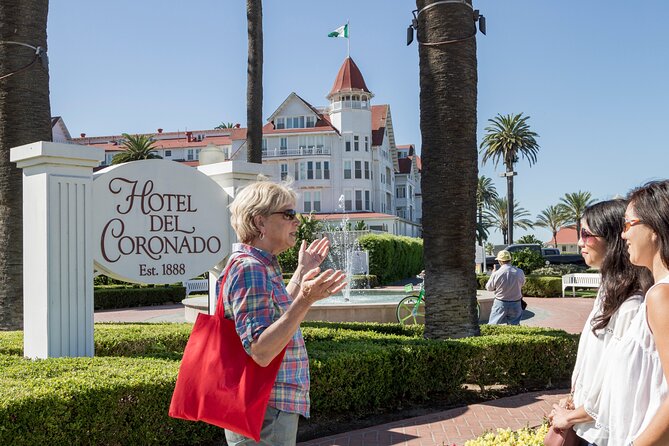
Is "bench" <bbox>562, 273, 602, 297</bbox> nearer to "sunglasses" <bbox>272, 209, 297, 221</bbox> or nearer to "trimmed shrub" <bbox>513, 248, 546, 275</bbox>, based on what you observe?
"trimmed shrub" <bbox>513, 248, 546, 275</bbox>

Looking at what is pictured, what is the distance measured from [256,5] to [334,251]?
21.1 metres

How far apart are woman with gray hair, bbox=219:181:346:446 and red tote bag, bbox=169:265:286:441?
77 millimetres

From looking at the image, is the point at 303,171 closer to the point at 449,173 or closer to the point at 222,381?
the point at 449,173

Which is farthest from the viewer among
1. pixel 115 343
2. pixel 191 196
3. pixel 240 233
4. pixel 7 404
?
pixel 191 196

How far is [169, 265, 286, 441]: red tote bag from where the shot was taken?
2.42 m

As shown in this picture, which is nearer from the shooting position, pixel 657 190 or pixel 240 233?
pixel 657 190

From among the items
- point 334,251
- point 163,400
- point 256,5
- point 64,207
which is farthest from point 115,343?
point 334,251

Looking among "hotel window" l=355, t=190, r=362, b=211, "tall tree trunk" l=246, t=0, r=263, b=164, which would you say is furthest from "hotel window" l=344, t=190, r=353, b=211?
"tall tree trunk" l=246, t=0, r=263, b=164

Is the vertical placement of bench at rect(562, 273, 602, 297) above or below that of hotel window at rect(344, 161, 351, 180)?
below

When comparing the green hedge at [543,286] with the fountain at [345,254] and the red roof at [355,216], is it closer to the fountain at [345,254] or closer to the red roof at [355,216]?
the fountain at [345,254]

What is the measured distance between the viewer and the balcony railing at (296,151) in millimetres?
51312

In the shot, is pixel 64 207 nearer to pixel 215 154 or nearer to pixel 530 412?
pixel 215 154

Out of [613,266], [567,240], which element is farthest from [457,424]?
[567,240]

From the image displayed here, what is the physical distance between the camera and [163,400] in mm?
4805
